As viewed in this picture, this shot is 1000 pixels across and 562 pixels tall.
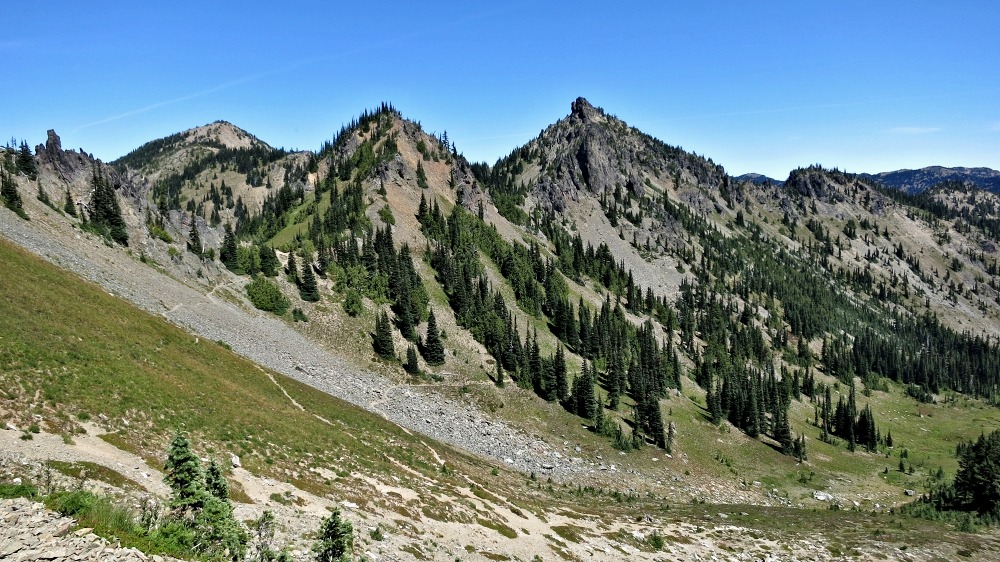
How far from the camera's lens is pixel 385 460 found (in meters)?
45.7

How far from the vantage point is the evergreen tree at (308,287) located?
313ft

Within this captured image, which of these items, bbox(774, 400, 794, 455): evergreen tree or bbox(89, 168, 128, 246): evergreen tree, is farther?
bbox(774, 400, 794, 455): evergreen tree

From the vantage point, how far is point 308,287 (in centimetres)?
9569

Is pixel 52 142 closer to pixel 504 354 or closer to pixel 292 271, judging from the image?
pixel 292 271

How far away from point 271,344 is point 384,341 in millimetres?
18494

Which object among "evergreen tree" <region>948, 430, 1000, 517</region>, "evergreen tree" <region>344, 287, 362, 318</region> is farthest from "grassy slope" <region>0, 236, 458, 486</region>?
→ "evergreen tree" <region>948, 430, 1000, 517</region>

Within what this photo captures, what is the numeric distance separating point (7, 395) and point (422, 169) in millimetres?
152211

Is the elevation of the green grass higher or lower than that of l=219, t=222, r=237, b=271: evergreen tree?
lower

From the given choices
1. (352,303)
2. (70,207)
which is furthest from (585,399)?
(70,207)

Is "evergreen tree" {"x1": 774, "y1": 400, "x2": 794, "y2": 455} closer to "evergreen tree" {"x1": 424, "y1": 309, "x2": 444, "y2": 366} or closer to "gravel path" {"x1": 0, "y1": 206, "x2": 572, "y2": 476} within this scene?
"gravel path" {"x1": 0, "y1": 206, "x2": 572, "y2": 476}

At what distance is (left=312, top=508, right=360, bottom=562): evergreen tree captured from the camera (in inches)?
814

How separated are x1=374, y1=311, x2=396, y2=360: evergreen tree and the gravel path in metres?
6.34

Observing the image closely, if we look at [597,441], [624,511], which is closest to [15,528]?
[624,511]

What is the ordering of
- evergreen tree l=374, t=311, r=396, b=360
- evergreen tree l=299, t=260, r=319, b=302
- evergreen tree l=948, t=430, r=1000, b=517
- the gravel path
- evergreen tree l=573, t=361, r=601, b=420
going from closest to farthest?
the gravel path → evergreen tree l=948, t=430, r=1000, b=517 → evergreen tree l=374, t=311, r=396, b=360 → evergreen tree l=573, t=361, r=601, b=420 → evergreen tree l=299, t=260, r=319, b=302
